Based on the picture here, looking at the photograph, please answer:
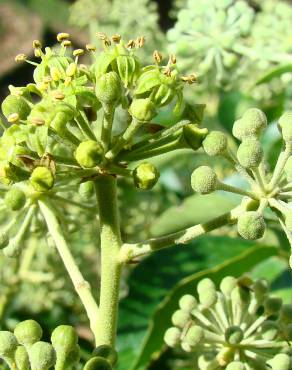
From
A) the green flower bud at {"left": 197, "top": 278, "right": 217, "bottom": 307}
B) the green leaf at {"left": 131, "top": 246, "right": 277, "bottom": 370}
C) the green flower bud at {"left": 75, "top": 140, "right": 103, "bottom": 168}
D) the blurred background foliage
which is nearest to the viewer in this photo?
the green flower bud at {"left": 75, "top": 140, "right": 103, "bottom": 168}

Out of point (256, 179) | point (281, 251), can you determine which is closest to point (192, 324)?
point (256, 179)

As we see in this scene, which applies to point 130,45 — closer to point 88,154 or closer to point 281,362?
point 88,154

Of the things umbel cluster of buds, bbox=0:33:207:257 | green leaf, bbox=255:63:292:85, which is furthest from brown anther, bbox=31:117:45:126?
green leaf, bbox=255:63:292:85

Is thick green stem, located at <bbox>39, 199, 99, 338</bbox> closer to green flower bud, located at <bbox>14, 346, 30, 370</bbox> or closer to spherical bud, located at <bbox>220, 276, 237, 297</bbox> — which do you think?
green flower bud, located at <bbox>14, 346, 30, 370</bbox>

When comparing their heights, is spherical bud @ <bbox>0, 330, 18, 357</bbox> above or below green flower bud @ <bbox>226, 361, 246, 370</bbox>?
above

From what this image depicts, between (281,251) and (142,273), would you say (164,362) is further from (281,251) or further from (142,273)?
(281,251)
